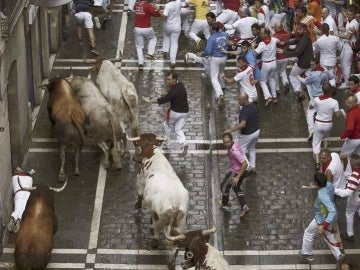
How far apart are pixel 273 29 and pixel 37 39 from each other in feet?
24.1

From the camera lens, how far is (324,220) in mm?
18734

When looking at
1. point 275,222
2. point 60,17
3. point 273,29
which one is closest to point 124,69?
point 60,17

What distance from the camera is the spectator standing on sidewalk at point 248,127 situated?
21.6m

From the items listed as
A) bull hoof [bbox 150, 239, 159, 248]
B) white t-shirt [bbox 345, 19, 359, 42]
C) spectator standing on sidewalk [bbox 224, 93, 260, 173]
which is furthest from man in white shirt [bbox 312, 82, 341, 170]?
bull hoof [bbox 150, 239, 159, 248]

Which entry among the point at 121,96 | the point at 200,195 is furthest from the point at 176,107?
the point at 200,195

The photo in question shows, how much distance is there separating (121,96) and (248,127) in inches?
134

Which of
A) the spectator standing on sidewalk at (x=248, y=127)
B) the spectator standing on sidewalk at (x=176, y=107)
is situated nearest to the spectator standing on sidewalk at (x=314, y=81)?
the spectator standing on sidewalk at (x=248, y=127)

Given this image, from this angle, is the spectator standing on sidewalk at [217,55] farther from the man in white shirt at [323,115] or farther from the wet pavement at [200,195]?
the man in white shirt at [323,115]

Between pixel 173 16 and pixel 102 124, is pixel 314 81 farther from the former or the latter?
pixel 102 124

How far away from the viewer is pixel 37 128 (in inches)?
967

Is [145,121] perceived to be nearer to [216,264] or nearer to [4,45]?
[4,45]

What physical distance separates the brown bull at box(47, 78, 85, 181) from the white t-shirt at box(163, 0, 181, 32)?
5183 millimetres

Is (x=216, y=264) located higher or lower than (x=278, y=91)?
higher

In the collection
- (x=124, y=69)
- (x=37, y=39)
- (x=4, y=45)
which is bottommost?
(x=124, y=69)
